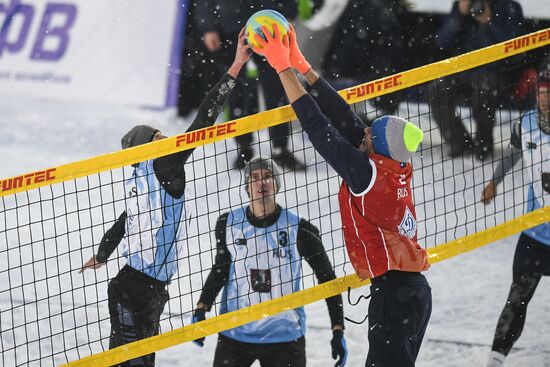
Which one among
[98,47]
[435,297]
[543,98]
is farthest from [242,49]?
[98,47]

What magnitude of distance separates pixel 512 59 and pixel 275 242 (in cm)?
653

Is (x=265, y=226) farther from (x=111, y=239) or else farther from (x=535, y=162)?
(x=535, y=162)

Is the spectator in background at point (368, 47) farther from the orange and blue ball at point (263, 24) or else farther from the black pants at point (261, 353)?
the orange and blue ball at point (263, 24)

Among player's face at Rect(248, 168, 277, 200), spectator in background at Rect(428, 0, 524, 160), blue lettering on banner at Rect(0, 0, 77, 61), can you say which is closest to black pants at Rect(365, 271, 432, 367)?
player's face at Rect(248, 168, 277, 200)

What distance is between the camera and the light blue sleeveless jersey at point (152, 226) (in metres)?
6.16

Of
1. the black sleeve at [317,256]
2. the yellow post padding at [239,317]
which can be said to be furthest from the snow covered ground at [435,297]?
the black sleeve at [317,256]

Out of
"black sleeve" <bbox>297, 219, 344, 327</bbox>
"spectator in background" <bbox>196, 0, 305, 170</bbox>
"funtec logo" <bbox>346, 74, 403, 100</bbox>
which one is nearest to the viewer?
"funtec logo" <bbox>346, 74, 403, 100</bbox>

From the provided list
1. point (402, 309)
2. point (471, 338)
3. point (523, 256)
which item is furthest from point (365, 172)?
point (471, 338)

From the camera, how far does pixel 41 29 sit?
44.1 ft

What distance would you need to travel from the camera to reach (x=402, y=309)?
5.59 meters

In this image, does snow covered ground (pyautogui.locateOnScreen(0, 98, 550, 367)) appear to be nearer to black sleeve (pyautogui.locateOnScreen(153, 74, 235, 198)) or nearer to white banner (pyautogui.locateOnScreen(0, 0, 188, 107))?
white banner (pyautogui.locateOnScreen(0, 0, 188, 107))

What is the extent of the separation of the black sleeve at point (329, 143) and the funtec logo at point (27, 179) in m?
1.32

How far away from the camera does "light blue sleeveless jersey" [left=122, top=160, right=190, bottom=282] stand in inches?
243

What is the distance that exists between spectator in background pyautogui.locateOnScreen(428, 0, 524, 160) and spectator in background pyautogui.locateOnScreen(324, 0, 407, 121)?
0.52 metres
